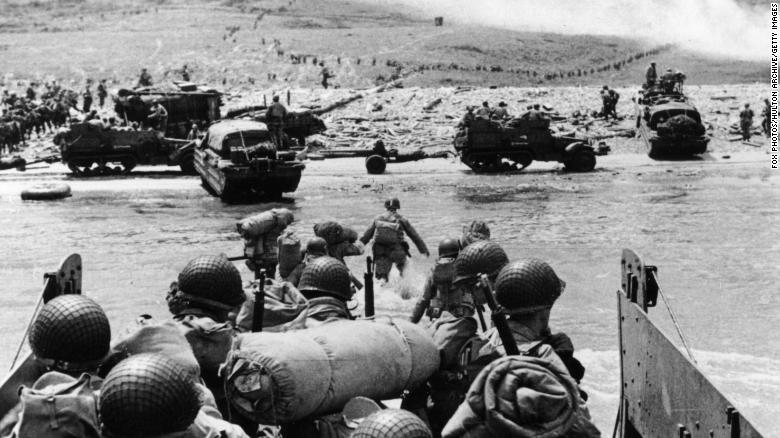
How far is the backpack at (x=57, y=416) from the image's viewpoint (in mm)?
3969

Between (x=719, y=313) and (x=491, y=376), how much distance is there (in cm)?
844

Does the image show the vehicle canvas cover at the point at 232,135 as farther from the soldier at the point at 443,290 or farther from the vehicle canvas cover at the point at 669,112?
the soldier at the point at 443,290

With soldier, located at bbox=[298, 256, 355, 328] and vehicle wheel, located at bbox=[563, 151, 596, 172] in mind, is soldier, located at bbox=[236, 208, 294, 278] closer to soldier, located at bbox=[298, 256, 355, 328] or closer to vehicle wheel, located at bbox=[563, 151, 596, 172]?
soldier, located at bbox=[298, 256, 355, 328]

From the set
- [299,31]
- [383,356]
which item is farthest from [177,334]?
[299,31]

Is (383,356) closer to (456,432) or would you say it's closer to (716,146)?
(456,432)

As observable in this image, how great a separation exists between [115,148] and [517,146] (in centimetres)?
1139

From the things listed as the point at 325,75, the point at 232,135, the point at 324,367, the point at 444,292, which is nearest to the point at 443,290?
the point at 444,292

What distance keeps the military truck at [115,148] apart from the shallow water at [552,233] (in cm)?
55

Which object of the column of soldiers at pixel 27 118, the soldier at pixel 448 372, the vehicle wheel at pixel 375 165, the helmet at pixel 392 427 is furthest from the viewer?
the column of soldiers at pixel 27 118

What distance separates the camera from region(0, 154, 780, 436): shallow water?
35.3ft

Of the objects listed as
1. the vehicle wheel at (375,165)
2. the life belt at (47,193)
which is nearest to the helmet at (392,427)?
the life belt at (47,193)

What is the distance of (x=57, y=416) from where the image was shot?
398cm

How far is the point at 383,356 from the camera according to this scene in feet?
16.3

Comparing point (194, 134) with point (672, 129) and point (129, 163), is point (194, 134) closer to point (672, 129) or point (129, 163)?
point (129, 163)
